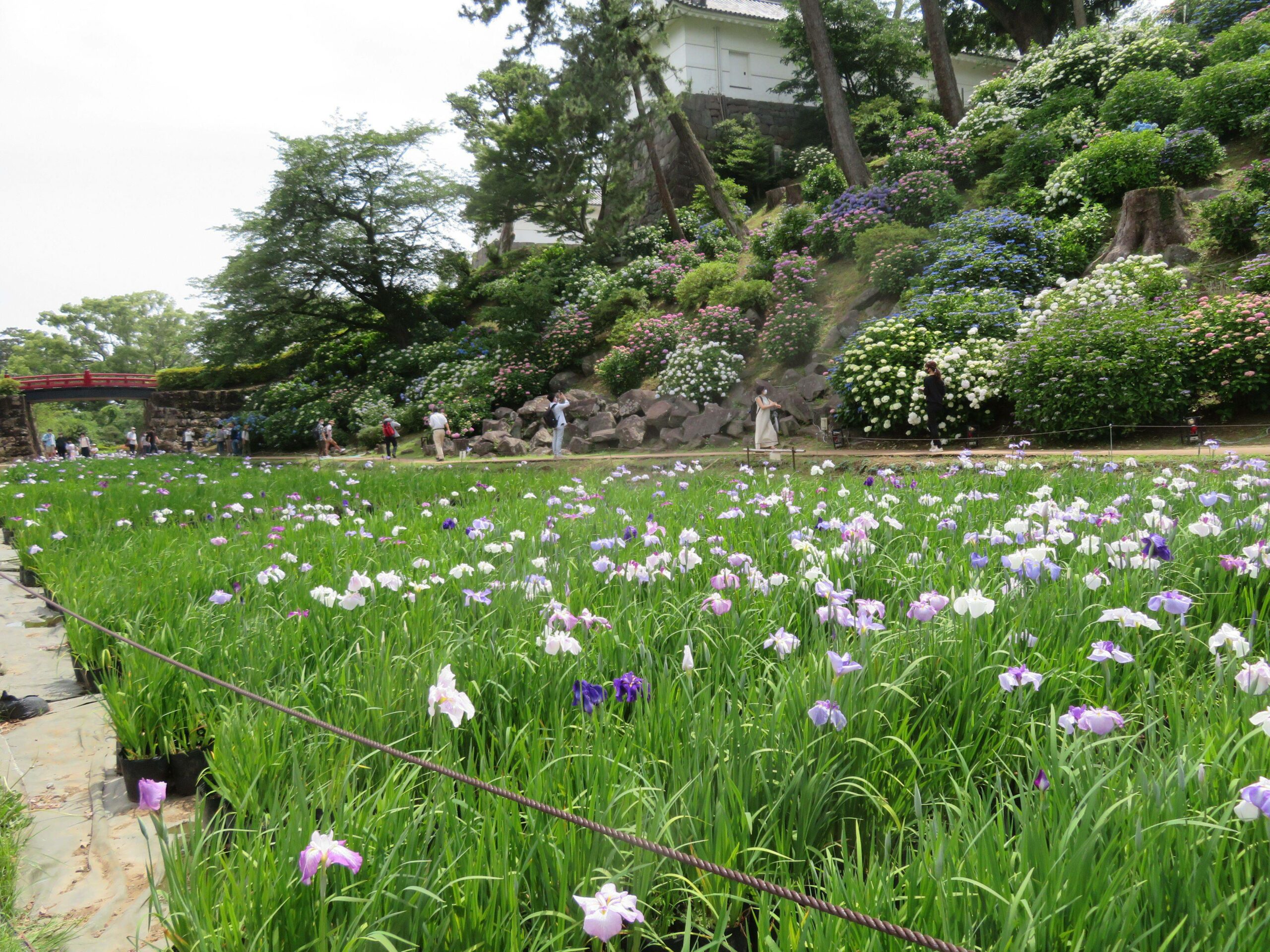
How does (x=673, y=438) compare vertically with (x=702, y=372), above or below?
below

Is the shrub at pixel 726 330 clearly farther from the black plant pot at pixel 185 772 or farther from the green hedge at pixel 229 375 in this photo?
the green hedge at pixel 229 375

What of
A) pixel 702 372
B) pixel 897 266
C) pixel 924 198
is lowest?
pixel 702 372

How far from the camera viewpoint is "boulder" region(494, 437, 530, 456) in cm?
1588

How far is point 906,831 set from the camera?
1.68m

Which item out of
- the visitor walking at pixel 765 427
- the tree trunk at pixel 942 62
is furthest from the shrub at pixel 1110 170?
the visitor walking at pixel 765 427

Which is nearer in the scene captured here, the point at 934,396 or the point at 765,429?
the point at 934,396

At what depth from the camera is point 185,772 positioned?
230 cm

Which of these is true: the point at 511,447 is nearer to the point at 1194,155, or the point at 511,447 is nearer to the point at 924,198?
the point at 924,198

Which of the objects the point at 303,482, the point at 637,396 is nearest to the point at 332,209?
the point at 637,396

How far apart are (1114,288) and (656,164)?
1313 cm

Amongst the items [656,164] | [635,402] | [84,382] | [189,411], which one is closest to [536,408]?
[635,402]

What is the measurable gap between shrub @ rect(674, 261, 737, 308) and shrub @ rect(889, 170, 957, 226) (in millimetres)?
3785

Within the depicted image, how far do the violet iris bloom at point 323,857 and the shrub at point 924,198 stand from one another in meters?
16.6

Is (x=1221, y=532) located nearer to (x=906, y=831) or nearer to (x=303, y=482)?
(x=906, y=831)
